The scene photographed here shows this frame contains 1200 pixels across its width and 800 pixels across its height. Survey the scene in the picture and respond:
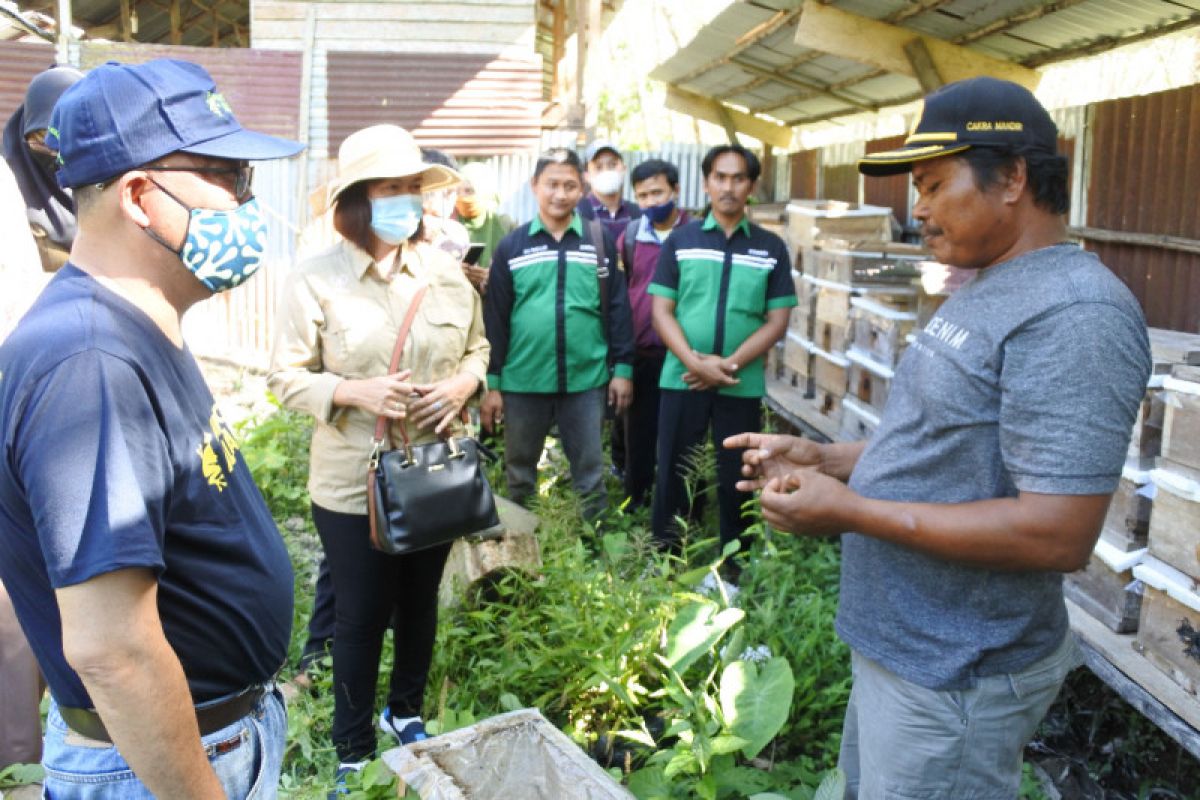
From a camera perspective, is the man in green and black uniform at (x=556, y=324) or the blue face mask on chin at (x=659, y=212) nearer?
the man in green and black uniform at (x=556, y=324)

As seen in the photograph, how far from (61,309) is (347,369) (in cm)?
184

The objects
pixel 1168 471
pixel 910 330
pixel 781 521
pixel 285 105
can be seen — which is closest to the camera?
pixel 781 521

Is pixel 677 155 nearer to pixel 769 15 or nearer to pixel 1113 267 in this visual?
pixel 769 15

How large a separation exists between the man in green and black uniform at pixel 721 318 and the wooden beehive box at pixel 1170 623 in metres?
2.28

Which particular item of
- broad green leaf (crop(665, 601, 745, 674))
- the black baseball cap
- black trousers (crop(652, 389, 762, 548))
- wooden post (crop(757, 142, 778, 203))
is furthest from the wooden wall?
the black baseball cap

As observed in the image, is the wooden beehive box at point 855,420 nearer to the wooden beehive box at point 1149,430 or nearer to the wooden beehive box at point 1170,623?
the wooden beehive box at point 1149,430

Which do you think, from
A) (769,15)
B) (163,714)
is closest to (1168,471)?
(163,714)

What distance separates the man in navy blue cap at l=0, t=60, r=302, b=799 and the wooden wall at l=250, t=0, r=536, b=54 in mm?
8937

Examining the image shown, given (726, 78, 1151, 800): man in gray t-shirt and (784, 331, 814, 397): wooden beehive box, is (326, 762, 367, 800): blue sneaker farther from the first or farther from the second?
(784, 331, 814, 397): wooden beehive box

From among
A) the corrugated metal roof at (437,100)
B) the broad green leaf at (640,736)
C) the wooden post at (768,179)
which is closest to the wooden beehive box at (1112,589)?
the broad green leaf at (640,736)

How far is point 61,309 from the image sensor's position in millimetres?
1640

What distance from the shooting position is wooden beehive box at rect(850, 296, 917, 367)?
198 inches

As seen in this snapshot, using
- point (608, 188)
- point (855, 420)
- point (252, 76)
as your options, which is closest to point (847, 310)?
point (855, 420)

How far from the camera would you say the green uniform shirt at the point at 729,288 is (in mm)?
5363
